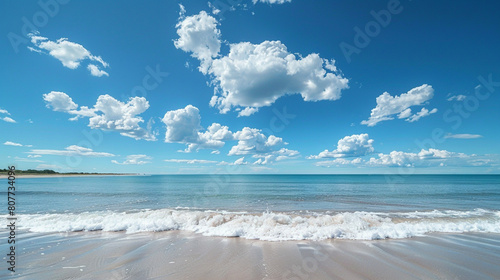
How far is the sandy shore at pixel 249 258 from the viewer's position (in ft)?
19.2

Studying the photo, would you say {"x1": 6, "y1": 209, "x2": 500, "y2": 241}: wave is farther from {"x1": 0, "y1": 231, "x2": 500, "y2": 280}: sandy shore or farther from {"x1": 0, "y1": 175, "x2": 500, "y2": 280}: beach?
{"x1": 0, "y1": 231, "x2": 500, "y2": 280}: sandy shore

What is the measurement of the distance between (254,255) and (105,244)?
6.40m

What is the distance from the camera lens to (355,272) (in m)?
5.85

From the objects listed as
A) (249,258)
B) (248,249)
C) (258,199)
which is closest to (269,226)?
(248,249)

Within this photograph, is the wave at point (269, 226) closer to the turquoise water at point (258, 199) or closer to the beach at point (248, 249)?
the beach at point (248, 249)

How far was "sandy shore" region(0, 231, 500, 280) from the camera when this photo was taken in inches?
230

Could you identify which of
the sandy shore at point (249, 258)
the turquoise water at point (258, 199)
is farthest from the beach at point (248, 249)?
the turquoise water at point (258, 199)

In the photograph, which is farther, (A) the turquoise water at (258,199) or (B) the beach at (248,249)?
(A) the turquoise water at (258,199)

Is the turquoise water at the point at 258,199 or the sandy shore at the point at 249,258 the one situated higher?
the sandy shore at the point at 249,258

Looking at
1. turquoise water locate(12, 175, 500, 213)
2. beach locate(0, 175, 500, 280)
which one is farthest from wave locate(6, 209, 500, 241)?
turquoise water locate(12, 175, 500, 213)

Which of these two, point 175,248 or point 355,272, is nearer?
point 355,272

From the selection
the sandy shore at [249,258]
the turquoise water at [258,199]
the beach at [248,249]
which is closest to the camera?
the sandy shore at [249,258]

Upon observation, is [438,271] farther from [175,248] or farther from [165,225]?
[165,225]

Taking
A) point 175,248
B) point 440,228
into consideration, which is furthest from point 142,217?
point 440,228
